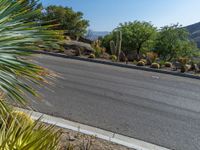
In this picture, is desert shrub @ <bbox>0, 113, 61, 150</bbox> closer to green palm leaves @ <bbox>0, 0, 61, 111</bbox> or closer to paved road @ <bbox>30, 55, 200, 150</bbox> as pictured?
green palm leaves @ <bbox>0, 0, 61, 111</bbox>

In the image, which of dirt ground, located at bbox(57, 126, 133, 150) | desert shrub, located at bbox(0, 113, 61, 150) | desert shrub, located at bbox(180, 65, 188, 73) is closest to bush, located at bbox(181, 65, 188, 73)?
desert shrub, located at bbox(180, 65, 188, 73)

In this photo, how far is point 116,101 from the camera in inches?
378

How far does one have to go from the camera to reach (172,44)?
30938mm

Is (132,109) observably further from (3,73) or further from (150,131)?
(3,73)

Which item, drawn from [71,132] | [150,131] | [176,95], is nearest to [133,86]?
[176,95]

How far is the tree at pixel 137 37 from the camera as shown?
102 feet

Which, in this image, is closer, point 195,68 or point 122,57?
point 195,68

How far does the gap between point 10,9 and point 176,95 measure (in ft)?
29.3

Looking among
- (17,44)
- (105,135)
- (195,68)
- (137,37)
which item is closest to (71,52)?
(195,68)

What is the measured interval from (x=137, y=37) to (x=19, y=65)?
28138mm

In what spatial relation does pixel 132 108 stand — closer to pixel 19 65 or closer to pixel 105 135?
pixel 105 135

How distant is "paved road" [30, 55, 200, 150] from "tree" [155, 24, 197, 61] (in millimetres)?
17883

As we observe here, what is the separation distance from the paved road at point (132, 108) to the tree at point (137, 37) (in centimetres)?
1795

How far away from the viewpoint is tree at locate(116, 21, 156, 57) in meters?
31.1
